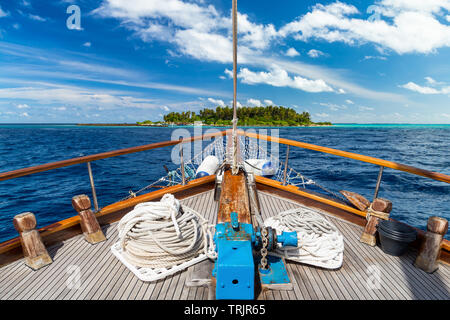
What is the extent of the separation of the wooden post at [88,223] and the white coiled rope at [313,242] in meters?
2.04

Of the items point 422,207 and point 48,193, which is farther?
point 48,193

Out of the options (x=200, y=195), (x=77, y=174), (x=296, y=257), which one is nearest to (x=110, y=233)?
(x=200, y=195)

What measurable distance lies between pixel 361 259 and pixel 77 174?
14800mm

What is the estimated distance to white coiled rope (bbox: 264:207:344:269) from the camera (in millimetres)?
2082

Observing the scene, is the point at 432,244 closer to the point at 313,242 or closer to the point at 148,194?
the point at 313,242

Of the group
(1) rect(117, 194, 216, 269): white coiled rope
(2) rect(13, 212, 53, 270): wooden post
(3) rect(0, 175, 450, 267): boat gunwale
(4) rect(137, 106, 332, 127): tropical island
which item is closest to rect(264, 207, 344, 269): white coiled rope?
(3) rect(0, 175, 450, 267): boat gunwale

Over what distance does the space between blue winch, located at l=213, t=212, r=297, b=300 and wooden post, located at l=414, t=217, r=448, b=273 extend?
4.69ft

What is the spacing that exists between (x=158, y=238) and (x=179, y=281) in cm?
42

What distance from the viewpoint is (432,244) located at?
2078 mm
